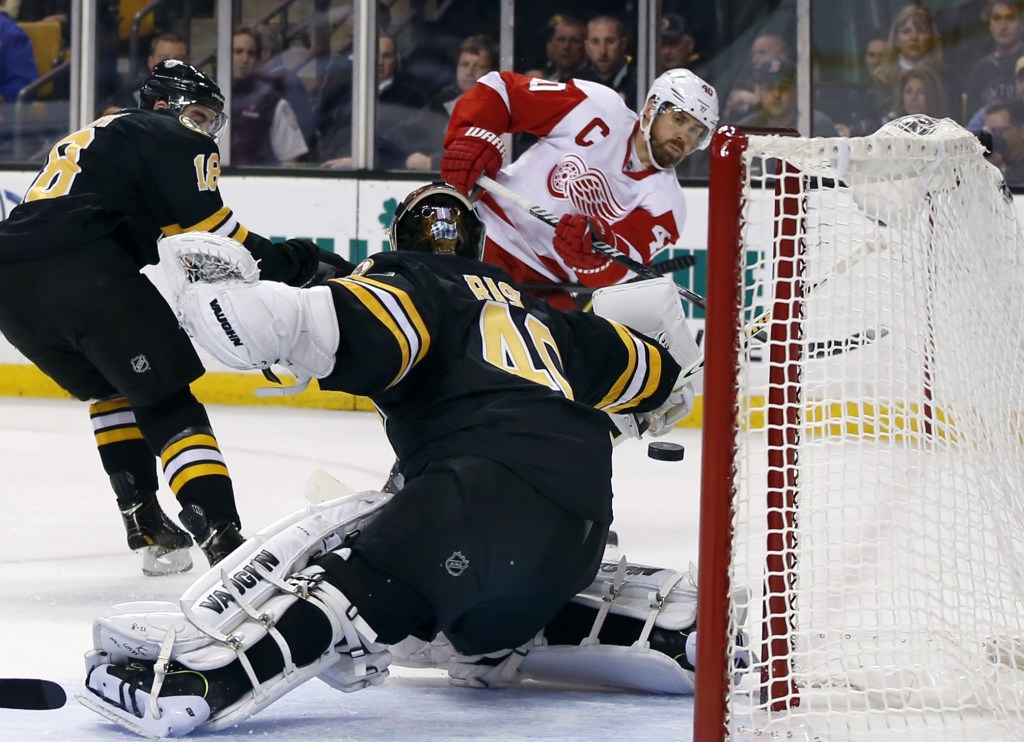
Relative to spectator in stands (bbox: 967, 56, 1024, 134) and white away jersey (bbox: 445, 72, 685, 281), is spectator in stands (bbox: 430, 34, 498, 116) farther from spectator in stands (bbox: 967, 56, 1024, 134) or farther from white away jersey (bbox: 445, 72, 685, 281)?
white away jersey (bbox: 445, 72, 685, 281)

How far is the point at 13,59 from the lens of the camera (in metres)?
6.59

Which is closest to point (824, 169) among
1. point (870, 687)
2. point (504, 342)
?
point (504, 342)

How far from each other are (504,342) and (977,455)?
25.4 inches

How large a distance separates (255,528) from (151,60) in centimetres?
333

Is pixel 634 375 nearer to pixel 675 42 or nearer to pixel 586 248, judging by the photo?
pixel 586 248

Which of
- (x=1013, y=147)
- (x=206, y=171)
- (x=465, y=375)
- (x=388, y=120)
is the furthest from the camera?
(x=388, y=120)

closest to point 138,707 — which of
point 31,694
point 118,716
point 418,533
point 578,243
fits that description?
point 118,716

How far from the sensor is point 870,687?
81.1 inches

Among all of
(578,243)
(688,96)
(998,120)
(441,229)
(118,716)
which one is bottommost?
(118,716)

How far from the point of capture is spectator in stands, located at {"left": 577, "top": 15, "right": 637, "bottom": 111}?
6.18 meters

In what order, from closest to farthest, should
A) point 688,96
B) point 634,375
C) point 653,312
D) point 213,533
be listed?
point 634,375, point 653,312, point 213,533, point 688,96

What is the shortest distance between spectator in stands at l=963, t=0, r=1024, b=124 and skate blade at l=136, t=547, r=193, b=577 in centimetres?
382

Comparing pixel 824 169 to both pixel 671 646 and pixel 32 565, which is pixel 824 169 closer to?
pixel 671 646

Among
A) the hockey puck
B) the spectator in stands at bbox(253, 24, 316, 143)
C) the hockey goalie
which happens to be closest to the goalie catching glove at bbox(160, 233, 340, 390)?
the hockey goalie
